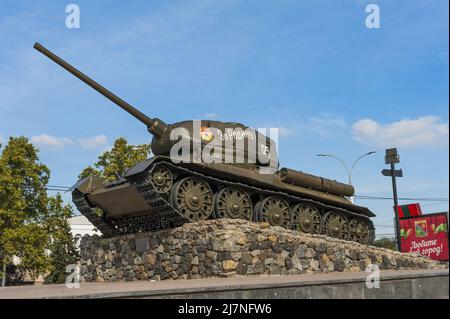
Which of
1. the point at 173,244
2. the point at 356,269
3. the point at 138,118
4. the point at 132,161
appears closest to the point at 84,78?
the point at 138,118

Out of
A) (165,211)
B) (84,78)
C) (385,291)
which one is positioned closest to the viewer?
(385,291)

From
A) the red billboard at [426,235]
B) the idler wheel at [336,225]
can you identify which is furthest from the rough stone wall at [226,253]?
the red billboard at [426,235]

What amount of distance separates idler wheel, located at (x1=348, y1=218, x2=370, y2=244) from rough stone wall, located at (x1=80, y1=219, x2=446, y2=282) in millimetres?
2756

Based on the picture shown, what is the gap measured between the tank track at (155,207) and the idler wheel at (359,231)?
0.34 m

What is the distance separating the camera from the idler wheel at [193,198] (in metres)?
16.5

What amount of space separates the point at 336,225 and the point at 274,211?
4027mm

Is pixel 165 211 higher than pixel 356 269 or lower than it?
higher

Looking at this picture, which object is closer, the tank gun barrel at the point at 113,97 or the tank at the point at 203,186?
the tank at the point at 203,186

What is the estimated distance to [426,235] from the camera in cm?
2916

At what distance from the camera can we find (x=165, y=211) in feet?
53.9

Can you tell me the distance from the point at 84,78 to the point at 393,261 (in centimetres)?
1312

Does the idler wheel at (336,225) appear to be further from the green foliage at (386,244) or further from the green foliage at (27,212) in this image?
the green foliage at (386,244)
